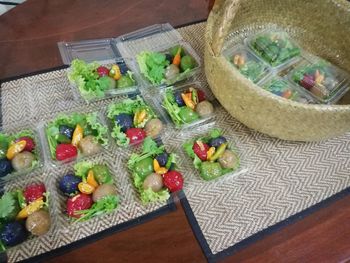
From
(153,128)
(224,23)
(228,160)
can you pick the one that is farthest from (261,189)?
(224,23)

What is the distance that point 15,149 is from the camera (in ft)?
2.86

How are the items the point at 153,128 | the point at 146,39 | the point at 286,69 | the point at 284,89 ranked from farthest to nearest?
the point at 146,39
the point at 286,69
the point at 284,89
the point at 153,128

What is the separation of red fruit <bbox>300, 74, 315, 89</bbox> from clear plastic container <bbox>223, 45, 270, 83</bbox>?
0.12 meters

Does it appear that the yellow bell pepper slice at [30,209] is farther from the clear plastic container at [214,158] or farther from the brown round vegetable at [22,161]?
the clear plastic container at [214,158]

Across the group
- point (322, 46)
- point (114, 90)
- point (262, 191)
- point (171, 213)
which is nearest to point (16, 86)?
point (114, 90)

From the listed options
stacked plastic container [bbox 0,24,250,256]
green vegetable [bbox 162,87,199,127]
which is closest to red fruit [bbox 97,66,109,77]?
stacked plastic container [bbox 0,24,250,256]

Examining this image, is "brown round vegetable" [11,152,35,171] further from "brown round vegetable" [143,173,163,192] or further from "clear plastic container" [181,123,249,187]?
"clear plastic container" [181,123,249,187]

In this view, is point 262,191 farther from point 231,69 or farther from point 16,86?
point 16,86

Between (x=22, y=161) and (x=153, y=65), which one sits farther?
(x=153, y=65)

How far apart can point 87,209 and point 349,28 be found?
1056 millimetres

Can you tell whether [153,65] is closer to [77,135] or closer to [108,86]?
[108,86]

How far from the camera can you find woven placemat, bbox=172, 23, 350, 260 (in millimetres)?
823

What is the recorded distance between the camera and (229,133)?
3.34 feet

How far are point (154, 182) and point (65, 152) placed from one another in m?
0.27
